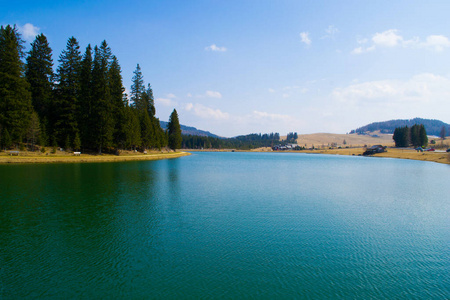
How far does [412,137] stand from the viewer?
136m

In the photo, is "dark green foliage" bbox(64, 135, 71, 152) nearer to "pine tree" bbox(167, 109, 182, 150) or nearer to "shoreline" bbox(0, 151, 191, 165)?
"shoreline" bbox(0, 151, 191, 165)

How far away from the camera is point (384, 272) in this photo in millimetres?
10727

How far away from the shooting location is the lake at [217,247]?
30.2 ft

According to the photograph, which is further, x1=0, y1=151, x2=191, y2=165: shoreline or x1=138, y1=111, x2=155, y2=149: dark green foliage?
x1=138, y1=111, x2=155, y2=149: dark green foliage

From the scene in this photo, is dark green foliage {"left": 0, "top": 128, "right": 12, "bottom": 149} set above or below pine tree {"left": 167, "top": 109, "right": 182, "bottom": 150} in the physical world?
below

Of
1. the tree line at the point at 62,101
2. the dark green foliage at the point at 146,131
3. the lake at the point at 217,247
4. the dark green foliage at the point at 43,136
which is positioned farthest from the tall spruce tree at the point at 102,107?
the lake at the point at 217,247

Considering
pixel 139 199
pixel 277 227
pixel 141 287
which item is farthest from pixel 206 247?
pixel 139 199

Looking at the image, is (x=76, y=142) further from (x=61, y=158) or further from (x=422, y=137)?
(x=422, y=137)

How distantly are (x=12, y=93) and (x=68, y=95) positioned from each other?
11.1m

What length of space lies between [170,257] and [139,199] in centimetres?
1243

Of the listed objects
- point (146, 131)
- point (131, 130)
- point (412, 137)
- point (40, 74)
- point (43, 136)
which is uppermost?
point (40, 74)

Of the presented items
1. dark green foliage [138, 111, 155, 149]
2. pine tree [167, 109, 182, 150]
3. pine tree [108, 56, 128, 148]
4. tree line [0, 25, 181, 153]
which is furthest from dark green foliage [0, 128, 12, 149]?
pine tree [167, 109, 182, 150]

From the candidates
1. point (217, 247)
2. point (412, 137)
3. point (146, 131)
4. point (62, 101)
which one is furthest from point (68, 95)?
point (412, 137)

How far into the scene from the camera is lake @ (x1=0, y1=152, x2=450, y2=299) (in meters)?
9.20
